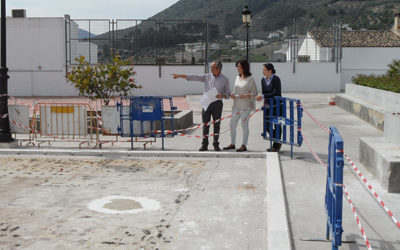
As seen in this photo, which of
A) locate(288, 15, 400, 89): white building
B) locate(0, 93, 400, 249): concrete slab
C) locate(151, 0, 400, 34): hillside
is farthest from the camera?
locate(151, 0, 400, 34): hillside

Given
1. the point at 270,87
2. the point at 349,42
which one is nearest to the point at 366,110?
the point at 270,87

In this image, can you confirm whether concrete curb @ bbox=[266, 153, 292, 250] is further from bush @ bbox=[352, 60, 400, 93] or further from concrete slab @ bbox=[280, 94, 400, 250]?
bush @ bbox=[352, 60, 400, 93]

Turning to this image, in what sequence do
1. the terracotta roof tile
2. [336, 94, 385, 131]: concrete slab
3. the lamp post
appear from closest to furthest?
the lamp post, [336, 94, 385, 131]: concrete slab, the terracotta roof tile

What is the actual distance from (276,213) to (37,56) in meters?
34.6

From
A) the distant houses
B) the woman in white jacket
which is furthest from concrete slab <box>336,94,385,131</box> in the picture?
the distant houses

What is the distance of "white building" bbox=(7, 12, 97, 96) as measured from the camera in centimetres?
3791

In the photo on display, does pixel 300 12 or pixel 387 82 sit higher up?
pixel 300 12

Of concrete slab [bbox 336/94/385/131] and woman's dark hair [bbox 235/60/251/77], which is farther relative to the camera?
concrete slab [bbox 336/94/385/131]

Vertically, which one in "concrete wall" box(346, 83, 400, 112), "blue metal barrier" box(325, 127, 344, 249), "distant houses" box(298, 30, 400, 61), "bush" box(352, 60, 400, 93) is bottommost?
"blue metal barrier" box(325, 127, 344, 249)

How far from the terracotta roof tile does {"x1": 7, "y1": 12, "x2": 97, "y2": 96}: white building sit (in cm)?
2634

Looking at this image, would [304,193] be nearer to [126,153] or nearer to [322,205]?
[322,205]

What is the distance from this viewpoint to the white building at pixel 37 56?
3791cm

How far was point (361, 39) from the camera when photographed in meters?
54.8

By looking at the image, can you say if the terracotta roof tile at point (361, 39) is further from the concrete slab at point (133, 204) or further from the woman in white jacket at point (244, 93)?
the concrete slab at point (133, 204)
